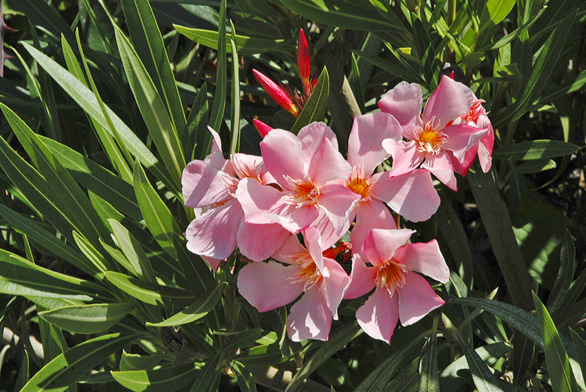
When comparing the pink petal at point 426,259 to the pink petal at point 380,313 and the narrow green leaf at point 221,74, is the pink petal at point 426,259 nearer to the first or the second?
the pink petal at point 380,313

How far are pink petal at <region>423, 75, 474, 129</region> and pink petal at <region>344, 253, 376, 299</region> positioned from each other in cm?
26

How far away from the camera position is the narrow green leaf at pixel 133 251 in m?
0.69

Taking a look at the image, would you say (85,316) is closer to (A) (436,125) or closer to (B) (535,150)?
(A) (436,125)

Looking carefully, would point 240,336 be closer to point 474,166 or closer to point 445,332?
point 445,332

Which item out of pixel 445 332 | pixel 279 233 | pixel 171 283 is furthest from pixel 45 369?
pixel 445 332


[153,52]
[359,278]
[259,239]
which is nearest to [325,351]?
[359,278]

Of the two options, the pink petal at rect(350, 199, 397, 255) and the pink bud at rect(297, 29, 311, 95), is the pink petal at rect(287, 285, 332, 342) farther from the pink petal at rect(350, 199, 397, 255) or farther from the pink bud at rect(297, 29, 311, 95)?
the pink bud at rect(297, 29, 311, 95)

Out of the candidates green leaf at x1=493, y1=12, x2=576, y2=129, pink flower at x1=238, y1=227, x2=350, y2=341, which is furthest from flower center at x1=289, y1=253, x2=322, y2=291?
green leaf at x1=493, y1=12, x2=576, y2=129

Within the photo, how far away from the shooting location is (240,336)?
2.81 ft

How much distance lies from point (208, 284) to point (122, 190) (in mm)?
218

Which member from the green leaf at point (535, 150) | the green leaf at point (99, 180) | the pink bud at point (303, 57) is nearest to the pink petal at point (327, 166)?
the pink bud at point (303, 57)

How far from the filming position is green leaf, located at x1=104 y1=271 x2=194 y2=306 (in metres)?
0.70

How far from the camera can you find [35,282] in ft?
2.49

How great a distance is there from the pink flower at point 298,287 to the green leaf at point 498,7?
536 millimetres
